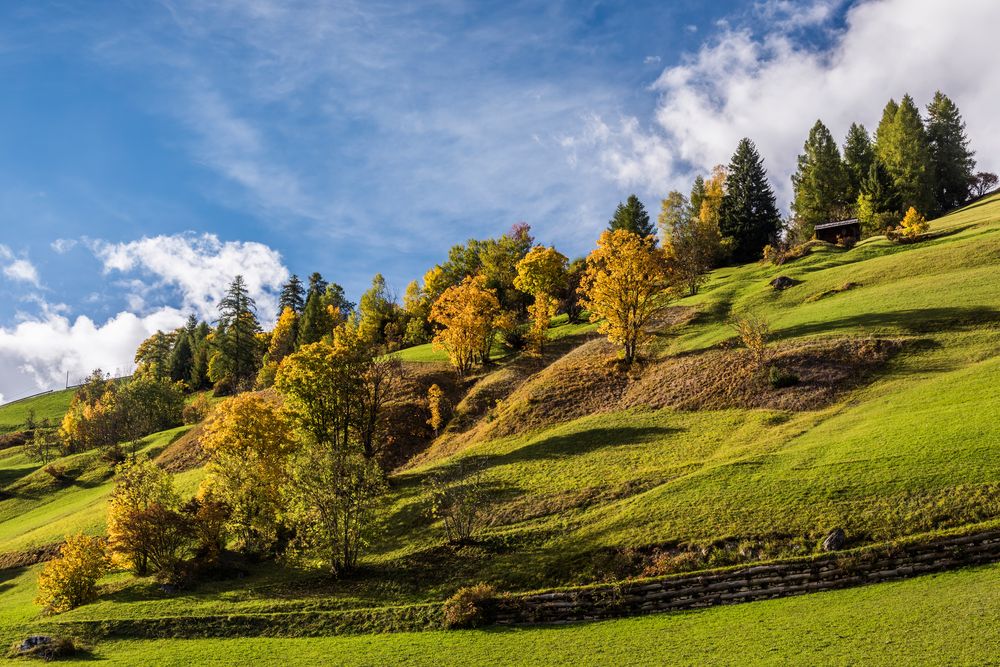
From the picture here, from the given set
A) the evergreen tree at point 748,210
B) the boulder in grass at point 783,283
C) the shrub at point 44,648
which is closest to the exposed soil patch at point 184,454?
the shrub at point 44,648

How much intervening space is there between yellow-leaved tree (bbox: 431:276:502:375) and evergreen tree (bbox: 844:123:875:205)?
247 feet

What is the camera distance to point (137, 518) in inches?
1361

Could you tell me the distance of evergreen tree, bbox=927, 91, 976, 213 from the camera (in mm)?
109750

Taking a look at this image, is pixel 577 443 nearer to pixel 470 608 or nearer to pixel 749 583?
pixel 470 608

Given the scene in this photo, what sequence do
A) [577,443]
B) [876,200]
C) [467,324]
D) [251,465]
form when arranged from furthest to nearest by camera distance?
[876,200] < [467,324] < [577,443] < [251,465]

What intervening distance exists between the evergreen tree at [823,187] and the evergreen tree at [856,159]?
1.40 m

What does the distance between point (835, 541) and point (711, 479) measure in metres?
7.92

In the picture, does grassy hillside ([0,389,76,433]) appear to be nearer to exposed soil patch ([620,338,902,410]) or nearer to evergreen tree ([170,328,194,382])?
evergreen tree ([170,328,194,382])

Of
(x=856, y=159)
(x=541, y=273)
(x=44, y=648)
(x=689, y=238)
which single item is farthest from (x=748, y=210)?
(x=44, y=648)

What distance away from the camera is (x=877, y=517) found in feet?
79.8

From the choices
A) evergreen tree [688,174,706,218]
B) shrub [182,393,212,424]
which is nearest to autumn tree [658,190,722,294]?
evergreen tree [688,174,706,218]

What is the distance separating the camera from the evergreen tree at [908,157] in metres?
96.8

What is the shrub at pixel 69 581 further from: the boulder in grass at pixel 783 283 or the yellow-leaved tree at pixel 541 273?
the boulder in grass at pixel 783 283

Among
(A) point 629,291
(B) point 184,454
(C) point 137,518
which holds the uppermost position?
(A) point 629,291
